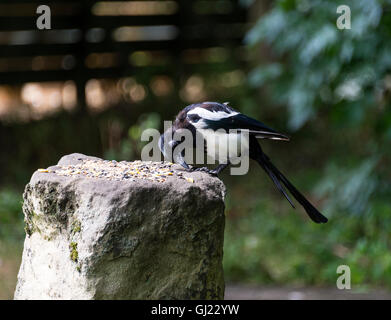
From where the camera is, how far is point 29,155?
23.4 feet

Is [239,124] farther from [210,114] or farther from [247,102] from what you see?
[247,102]

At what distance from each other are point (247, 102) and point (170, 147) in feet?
14.9

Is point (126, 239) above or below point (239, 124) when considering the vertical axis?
below

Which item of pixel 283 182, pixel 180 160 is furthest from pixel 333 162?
pixel 180 160

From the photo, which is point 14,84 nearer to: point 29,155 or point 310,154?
point 29,155

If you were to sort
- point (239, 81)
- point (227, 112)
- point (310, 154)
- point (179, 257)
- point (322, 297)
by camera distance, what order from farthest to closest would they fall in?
point (239, 81) → point (310, 154) → point (322, 297) → point (227, 112) → point (179, 257)

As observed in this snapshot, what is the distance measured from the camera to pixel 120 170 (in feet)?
9.04

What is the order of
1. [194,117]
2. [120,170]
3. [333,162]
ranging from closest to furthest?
[120,170]
[194,117]
[333,162]

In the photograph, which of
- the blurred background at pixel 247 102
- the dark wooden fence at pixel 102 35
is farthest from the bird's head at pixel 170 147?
the dark wooden fence at pixel 102 35

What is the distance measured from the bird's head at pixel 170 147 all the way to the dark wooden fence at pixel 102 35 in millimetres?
4569

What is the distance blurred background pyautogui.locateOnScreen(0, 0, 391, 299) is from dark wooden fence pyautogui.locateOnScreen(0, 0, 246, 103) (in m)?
0.02

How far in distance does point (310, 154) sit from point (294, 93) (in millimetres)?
2465

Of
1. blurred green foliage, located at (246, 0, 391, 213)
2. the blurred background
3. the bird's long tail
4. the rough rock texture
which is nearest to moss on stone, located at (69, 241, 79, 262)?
the rough rock texture
